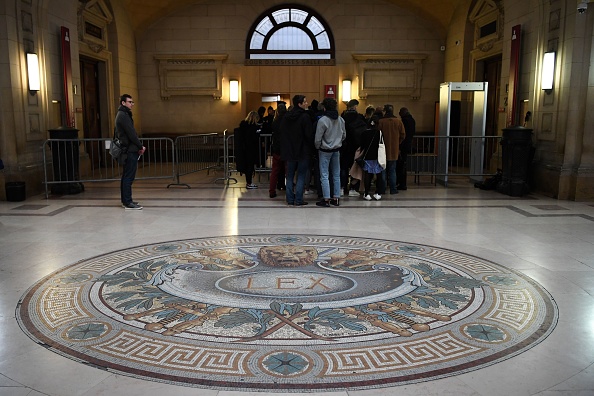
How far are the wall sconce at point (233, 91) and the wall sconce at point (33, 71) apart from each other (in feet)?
22.5

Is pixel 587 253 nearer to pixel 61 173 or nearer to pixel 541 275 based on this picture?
pixel 541 275

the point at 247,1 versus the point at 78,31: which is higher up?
the point at 247,1

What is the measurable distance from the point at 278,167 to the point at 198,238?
3312 millimetres

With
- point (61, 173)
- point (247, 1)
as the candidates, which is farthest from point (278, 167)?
point (247, 1)

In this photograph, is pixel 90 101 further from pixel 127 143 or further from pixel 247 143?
pixel 127 143

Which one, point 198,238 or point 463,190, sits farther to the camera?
point 463,190

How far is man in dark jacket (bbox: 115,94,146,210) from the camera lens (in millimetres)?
7980

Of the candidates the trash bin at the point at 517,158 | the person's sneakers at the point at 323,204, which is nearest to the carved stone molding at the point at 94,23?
the person's sneakers at the point at 323,204

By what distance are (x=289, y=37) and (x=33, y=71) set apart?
8.29m

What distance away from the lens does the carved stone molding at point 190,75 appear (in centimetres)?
1576

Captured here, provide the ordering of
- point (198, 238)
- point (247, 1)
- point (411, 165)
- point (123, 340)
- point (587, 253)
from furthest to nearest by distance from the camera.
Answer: point (247, 1) → point (411, 165) → point (198, 238) → point (587, 253) → point (123, 340)

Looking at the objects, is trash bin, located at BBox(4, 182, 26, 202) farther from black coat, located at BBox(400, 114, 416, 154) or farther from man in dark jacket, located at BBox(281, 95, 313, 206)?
black coat, located at BBox(400, 114, 416, 154)

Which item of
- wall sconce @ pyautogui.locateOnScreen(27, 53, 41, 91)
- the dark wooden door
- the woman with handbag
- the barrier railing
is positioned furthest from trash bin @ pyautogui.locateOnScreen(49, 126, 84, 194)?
the woman with handbag

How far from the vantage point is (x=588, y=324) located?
12.5ft
